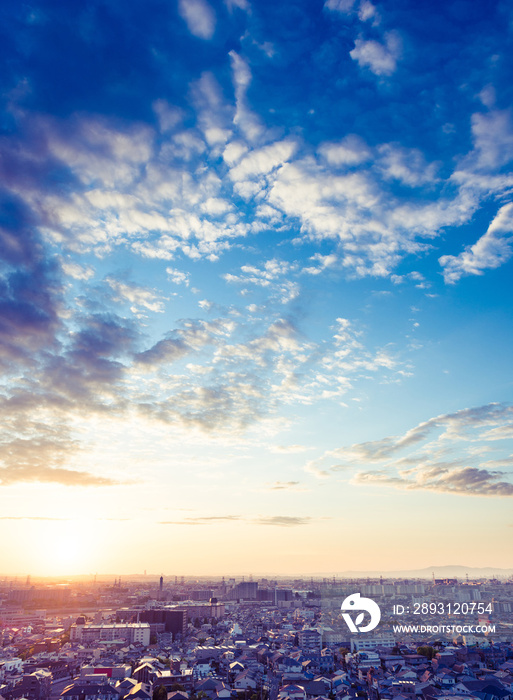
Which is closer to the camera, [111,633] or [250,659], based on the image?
[250,659]

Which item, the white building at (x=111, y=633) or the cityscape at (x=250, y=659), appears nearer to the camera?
the cityscape at (x=250, y=659)

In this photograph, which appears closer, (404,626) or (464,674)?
(464,674)

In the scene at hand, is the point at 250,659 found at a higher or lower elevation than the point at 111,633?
higher

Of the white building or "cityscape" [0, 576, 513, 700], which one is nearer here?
"cityscape" [0, 576, 513, 700]

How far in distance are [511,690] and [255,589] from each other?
73.9m

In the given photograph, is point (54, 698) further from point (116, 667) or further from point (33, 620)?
point (33, 620)

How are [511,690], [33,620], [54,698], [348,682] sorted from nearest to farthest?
1. [54,698]
2. [511,690]
3. [348,682]
4. [33,620]

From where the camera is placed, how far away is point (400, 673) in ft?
83.3

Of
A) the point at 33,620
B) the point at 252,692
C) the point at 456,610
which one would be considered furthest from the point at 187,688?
the point at 456,610

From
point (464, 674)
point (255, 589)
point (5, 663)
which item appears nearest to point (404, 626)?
point (464, 674)

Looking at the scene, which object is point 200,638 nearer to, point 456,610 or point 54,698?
point 54,698

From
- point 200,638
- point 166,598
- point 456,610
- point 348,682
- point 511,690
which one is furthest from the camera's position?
point 166,598

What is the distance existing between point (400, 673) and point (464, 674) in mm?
3139

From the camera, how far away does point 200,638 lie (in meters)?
42.0
